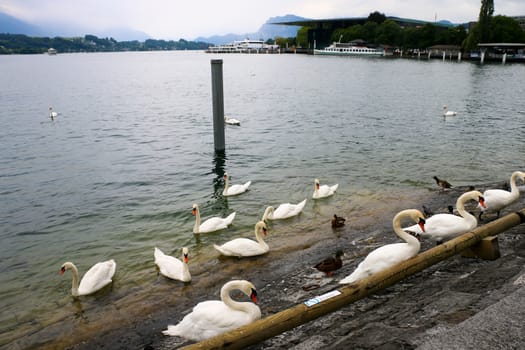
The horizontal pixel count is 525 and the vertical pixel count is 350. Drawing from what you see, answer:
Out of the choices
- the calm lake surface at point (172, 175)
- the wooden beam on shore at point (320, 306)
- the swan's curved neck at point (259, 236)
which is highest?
the wooden beam on shore at point (320, 306)

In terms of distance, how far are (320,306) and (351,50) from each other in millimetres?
162898

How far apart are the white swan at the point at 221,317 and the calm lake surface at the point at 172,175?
2040 millimetres

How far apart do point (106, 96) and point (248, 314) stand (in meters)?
44.9

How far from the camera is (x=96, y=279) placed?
859 cm

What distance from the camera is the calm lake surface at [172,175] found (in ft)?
29.6

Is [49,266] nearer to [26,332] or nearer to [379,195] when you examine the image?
[26,332]

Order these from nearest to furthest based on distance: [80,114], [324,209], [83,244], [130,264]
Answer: [130,264]
[83,244]
[324,209]
[80,114]

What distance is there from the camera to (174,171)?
18.2 meters

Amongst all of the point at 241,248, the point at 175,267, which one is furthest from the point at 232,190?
the point at 175,267

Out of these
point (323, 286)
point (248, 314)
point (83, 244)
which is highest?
point (248, 314)

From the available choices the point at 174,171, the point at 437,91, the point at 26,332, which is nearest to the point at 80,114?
the point at 174,171

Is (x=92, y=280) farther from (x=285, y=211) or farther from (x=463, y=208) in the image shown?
(x=463, y=208)

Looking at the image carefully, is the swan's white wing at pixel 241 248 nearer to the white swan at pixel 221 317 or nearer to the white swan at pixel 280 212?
the white swan at pixel 280 212

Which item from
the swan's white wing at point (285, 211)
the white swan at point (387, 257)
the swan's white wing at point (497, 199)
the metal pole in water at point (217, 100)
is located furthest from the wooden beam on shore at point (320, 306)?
the metal pole in water at point (217, 100)
